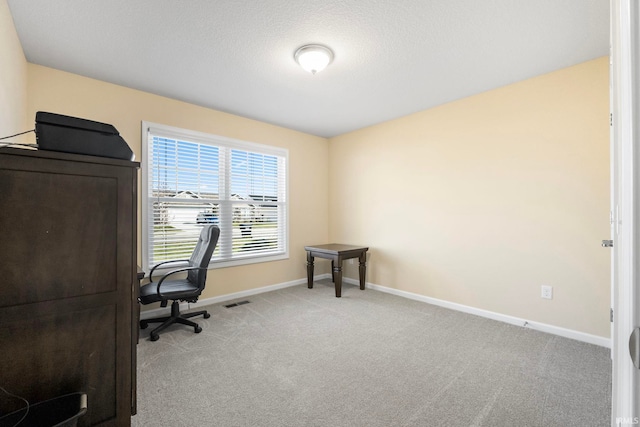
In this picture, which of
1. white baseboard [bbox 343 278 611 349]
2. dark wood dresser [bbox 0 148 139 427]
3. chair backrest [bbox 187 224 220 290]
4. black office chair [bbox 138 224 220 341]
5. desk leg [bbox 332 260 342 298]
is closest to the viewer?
dark wood dresser [bbox 0 148 139 427]

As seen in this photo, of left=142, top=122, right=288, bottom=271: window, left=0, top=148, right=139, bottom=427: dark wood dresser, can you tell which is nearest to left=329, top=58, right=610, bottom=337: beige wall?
left=142, top=122, right=288, bottom=271: window

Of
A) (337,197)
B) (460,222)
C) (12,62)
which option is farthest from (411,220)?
(12,62)

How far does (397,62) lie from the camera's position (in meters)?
2.51

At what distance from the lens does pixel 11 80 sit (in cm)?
203

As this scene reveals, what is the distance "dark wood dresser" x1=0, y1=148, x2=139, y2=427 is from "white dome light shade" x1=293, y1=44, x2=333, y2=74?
172cm

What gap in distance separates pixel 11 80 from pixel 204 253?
1946mm

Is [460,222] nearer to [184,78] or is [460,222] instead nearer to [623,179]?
[623,179]

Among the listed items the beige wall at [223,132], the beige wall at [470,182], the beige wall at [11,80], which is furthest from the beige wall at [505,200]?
the beige wall at [11,80]

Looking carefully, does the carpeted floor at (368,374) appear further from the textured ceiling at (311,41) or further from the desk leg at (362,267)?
the textured ceiling at (311,41)

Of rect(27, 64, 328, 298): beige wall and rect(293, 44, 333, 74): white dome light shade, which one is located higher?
rect(293, 44, 333, 74): white dome light shade

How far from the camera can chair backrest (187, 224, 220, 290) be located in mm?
2803

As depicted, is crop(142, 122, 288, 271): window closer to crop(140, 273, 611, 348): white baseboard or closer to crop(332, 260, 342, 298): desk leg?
crop(140, 273, 611, 348): white baseboard

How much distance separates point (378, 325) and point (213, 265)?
2.20m

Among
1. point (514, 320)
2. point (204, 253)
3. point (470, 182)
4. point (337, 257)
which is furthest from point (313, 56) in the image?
point (514, 320)
